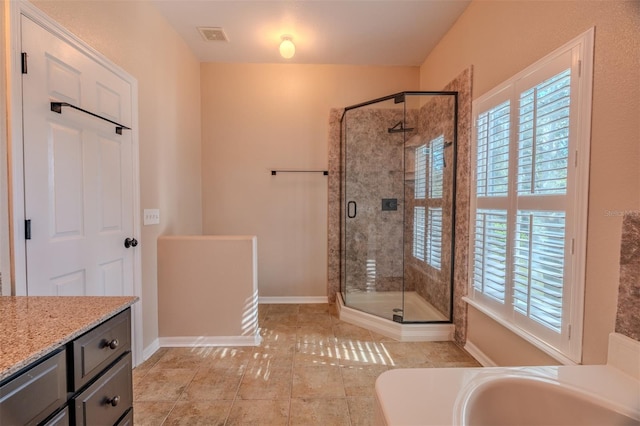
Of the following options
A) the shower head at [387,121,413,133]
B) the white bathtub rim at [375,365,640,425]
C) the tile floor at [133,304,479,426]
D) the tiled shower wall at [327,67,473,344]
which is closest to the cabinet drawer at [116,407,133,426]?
the tile floor at [133,304,479,426]

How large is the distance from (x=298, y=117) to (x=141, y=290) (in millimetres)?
2433

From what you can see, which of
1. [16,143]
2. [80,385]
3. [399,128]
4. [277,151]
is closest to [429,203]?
[399,128]

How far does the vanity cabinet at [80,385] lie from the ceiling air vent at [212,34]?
8.82 ft

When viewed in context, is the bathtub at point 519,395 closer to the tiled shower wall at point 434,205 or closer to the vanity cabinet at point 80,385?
the vanity cabinet at point 80,385

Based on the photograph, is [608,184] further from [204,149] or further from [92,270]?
[204,149]

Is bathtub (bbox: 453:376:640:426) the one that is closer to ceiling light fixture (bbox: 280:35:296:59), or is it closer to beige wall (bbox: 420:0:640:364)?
beige wall (bbox: 420:0:640:364)

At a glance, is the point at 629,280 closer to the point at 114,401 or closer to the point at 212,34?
the point at 114,401

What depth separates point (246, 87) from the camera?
356 cm

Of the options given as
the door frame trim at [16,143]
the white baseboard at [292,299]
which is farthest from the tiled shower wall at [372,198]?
the door frame trim at [16,143]

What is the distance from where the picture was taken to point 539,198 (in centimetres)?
162

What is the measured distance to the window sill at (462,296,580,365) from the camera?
1458 mm

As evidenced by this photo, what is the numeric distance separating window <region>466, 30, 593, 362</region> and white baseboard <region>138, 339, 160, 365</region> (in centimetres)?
256

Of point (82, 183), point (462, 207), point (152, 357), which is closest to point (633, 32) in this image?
point (462, 207)

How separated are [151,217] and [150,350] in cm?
106
